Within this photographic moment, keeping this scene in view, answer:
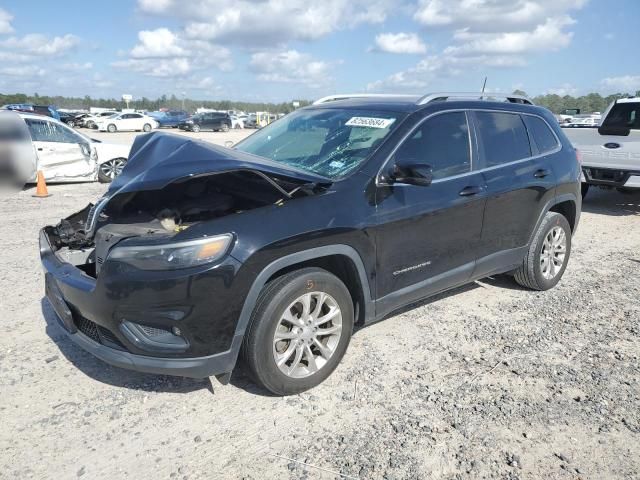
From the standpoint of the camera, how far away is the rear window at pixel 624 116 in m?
9.24

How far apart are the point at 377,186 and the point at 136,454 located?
2.15 m

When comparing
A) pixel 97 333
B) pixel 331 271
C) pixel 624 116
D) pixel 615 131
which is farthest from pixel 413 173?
pixel 624 116

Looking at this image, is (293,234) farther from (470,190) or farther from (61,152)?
(61,152)

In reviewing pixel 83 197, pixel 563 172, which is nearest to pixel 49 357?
pixel 563 172

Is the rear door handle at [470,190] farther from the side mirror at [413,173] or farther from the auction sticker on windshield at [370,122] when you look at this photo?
the auction sticker on windshield at [370,122]

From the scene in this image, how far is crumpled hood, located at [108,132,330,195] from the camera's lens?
9.77 feet

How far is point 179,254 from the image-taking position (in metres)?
2.75

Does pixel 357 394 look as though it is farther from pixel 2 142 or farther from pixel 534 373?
pixel 2 142

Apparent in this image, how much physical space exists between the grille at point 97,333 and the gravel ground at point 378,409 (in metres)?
0.41

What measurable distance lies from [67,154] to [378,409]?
10.1 metres

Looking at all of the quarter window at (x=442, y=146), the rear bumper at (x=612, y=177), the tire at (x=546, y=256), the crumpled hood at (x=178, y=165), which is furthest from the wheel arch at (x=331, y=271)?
the rear bumper at (x=612, y=177)

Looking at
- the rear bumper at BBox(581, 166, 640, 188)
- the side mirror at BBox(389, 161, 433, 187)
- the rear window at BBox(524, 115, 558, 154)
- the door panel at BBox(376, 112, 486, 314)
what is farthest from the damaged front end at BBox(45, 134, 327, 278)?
the rear bumper at BBox(581, 166, 640, 188)

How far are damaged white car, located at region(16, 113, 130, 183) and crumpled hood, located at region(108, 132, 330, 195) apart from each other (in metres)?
7.97

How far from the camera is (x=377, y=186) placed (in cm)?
344
